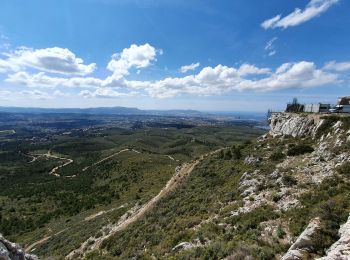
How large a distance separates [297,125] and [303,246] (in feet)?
115

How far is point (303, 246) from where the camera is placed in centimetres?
1344

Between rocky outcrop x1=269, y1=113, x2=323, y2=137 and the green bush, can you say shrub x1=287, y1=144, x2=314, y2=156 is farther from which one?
the green bush

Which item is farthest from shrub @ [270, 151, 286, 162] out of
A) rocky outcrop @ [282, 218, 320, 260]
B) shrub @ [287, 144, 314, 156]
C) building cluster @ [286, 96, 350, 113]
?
rocky outcrop @ [282, 218, 320, 260]

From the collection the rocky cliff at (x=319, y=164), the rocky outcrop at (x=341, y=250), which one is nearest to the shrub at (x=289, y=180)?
the rocky cliff at (x=319, y=164)

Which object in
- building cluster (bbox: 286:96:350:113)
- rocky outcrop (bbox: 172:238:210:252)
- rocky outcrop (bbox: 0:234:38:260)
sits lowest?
rocky outcrop (bbox: 172:238:210:252)

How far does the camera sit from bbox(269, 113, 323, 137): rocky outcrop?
40659mm

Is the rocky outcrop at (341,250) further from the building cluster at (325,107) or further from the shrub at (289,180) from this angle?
the building cluster at (325,107)

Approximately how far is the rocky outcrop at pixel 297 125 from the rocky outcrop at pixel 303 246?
28.6 meters

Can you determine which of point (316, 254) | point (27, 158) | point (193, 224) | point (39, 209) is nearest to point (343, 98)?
point (193, 224)

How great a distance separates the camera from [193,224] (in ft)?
78.6

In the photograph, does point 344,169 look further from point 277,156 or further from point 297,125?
point 297,125

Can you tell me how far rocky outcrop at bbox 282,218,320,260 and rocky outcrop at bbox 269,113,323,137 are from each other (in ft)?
93.7

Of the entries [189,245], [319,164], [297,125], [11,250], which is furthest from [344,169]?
[11,250]

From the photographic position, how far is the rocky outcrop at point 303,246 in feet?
41.9
